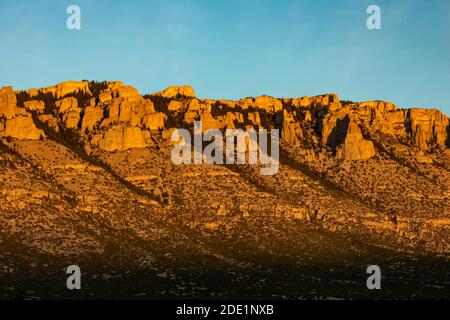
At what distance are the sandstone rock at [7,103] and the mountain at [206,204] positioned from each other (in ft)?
0.93

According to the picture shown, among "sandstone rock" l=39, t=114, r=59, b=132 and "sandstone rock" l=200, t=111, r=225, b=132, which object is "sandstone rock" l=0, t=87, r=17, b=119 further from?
"sandstone rock" l=200, t=111, r=225, b=132

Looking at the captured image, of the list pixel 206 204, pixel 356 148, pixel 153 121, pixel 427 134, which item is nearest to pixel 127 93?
pixel 153 121

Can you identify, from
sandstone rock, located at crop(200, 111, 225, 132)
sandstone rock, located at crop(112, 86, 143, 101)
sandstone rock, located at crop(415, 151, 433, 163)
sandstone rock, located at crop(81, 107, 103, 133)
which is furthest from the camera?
sandstone rock, located at crop(415, 151, 433, 163)

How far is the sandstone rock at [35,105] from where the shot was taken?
552ft

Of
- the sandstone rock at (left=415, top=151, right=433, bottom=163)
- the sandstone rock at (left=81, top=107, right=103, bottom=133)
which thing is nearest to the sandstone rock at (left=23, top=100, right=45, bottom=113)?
the sandstone rock at (left=81, top=107, right=103, bottom=133)

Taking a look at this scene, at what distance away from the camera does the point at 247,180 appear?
495 ft

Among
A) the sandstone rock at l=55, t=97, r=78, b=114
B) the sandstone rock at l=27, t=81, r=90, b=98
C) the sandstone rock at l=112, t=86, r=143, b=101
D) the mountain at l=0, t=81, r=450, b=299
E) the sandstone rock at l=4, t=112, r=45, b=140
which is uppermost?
the sandstone rock at l=27, t=81, r=90, b=98

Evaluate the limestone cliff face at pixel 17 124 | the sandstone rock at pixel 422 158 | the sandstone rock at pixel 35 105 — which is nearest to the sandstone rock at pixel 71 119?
the sandstone rock at pixel 35 105

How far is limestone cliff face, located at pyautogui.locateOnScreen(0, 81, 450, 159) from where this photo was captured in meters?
156

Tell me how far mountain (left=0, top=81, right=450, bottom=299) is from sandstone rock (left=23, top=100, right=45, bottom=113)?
39cm

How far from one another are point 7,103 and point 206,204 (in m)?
58.7

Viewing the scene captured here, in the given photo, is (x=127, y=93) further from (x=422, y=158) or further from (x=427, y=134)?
(x=427, y=134)
